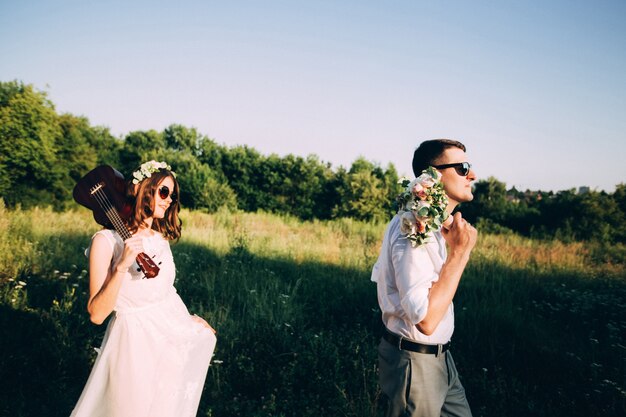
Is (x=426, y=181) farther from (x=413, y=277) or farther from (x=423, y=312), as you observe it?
(x=423, y=312)

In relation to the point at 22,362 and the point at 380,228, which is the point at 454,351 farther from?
the point at 380,228

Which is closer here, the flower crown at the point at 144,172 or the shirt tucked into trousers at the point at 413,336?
the shirt tucked into trousers at the point at 413,336

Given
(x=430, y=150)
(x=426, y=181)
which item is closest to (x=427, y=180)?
(x=426, y=181)

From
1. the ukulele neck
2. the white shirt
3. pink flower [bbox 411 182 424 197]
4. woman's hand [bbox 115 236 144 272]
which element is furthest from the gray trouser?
the ukulele neck

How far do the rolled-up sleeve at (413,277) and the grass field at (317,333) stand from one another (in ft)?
7.19

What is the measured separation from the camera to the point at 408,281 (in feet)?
5.61

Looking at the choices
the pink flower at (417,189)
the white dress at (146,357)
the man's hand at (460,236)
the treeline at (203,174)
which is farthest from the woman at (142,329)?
the treeline at (203,174)

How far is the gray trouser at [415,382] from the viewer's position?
1.81 metres

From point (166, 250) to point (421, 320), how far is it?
6.01 ft

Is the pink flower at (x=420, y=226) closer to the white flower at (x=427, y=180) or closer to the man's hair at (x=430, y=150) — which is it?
the white flower at (x=427, y=180)

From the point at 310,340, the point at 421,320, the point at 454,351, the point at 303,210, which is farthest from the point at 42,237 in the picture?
the point at 303,210

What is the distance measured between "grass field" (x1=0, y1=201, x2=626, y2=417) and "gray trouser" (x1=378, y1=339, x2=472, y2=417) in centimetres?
→ 171

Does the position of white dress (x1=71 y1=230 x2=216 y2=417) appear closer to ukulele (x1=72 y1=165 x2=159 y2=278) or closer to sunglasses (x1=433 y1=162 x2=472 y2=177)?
ukulele (x1=72 y1=165 x2=159 y2=278)

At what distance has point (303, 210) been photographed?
23375 millimetres
